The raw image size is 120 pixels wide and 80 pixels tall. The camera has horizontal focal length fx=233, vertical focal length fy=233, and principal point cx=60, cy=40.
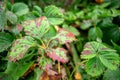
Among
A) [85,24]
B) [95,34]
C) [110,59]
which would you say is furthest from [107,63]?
[85,24]

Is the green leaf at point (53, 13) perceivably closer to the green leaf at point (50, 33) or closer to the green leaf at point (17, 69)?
the green leaf at point (50, 33)

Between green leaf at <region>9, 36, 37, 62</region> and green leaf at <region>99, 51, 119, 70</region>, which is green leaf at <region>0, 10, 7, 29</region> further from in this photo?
green leaf at <region>99, 51, 119, 70</region>

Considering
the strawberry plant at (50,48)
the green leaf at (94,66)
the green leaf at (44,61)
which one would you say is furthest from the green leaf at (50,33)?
the green leaf at (94,66)

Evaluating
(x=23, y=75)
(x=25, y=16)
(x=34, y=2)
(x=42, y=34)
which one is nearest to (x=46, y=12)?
(x=25, y=16)

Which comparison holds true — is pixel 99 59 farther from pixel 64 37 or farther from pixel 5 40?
pixel 5 40

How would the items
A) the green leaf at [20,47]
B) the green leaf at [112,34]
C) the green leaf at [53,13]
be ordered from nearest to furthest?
the green leaf at [20,47] → the green leaf at [53,13] → the green leaf at [112,34]
